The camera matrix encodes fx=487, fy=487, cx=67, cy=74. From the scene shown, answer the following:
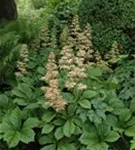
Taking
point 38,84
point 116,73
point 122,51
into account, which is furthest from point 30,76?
point 122,51

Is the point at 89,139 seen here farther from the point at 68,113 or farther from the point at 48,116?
the point at 48,116

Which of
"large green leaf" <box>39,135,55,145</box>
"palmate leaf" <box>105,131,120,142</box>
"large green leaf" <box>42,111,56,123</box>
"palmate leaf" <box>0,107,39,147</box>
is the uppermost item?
"large green leaf" <box>42,111,56,123</box>

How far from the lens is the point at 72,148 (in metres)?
4.57

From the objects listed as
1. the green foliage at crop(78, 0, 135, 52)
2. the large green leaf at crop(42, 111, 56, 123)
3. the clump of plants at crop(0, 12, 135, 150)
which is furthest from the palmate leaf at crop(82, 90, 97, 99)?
the green foliage at crop(78, 0, 135, 52)

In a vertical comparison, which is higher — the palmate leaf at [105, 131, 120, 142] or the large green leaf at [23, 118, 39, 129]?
the large green leaf at [23, 118, 39, 129]

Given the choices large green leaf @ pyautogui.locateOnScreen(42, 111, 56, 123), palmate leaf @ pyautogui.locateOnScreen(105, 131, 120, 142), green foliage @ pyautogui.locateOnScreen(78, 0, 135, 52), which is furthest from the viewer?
green foliage @ pyautogui.locateOnScreen(78, 0, 135, 52)

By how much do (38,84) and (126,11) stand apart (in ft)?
5.45

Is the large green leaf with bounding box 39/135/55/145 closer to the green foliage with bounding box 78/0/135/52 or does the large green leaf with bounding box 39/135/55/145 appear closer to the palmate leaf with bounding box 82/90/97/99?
the palmate leaf with bounding box 82/90/97/99

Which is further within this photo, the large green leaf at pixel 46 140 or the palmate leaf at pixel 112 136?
the large green leaf at pixel 46 140

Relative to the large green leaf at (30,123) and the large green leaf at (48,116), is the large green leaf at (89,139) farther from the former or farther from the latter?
the large green leaf at (30,123)

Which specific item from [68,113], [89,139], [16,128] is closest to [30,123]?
[16,128]

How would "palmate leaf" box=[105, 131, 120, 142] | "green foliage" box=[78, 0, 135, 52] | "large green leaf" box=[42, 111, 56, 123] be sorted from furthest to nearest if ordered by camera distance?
"green foliage" box=[78, 0, 135, 52] < "large green leaf" box=[42, 111, 56, 123] < "palmate leaf" box=[105, 131, 120, 142]

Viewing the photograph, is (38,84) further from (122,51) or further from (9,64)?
(122,51)

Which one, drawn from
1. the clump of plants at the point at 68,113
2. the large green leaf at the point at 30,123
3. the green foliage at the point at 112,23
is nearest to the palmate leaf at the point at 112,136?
the clump of plants at the point at 68,113
